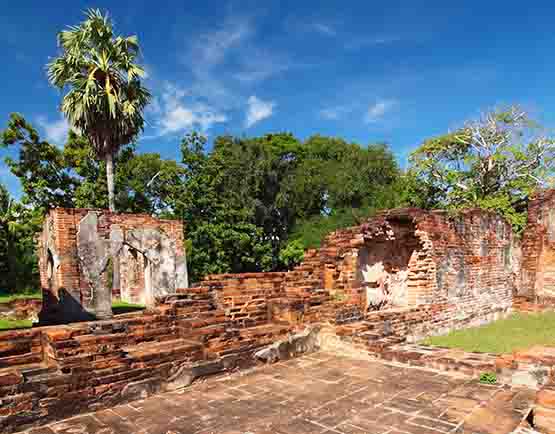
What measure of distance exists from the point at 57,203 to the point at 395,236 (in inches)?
559

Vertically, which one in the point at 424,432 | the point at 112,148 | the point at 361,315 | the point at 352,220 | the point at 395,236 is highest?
the point at 112,148

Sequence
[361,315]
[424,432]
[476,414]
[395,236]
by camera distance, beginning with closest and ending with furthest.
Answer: [424,432], [476,414], [361,315], [395,236]

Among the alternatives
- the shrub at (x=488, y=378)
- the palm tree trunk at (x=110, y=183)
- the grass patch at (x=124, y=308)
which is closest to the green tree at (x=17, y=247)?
the palm tree trunk at (x=110, y=183)

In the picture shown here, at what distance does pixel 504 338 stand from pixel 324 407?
15.0 ft

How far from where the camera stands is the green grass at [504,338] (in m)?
6.38

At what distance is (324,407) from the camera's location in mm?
4074

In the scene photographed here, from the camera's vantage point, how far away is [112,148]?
600 inches

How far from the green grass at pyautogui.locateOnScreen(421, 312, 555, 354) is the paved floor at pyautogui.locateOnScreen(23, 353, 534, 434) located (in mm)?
1942

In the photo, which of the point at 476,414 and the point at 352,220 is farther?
the point at 352,220

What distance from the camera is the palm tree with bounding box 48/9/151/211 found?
47.2 feet

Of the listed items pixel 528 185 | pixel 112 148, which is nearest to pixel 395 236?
pixel 112 148

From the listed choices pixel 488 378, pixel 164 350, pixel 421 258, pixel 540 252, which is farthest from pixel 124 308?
pixel 540 252

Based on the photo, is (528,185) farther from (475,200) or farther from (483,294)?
(483,294)

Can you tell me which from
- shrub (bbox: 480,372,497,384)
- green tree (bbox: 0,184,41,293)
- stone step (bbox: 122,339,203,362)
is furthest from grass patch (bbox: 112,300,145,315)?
shrub (bbox: 480,372,497,384)
